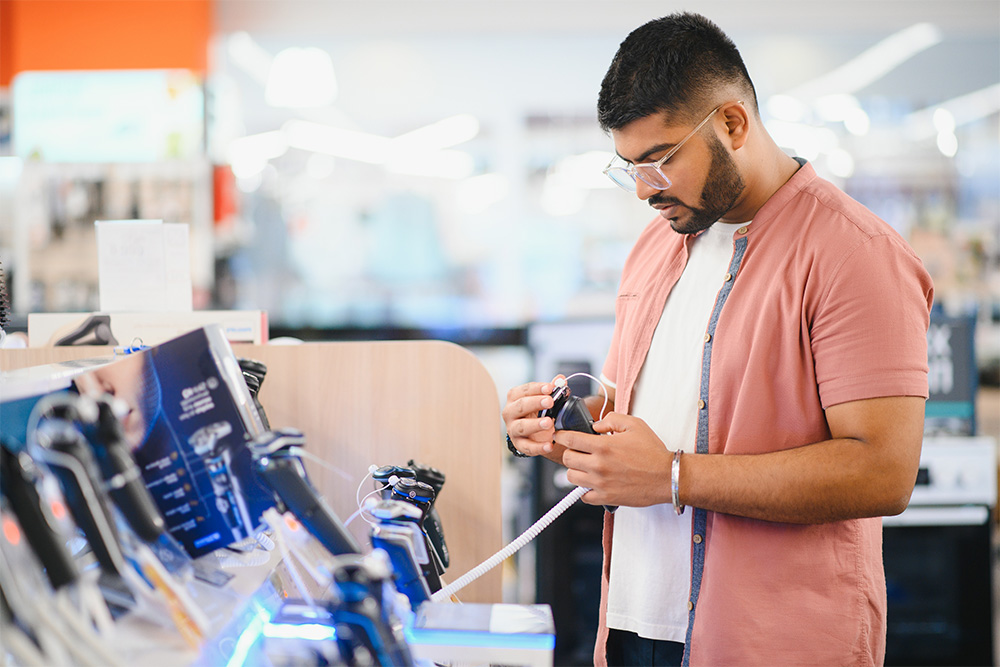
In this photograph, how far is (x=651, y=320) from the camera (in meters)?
1.43

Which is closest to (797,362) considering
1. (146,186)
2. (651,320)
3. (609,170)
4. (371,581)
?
(651,320)

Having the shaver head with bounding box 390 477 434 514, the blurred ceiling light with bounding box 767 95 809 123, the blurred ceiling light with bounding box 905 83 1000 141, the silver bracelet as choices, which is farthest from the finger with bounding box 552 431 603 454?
the blurred ceiling light with bounding box 905 83 1000 141

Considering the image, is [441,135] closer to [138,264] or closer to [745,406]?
[138,264]

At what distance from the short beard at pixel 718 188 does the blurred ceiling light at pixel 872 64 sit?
3962 millimetres

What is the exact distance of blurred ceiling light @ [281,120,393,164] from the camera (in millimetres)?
4770

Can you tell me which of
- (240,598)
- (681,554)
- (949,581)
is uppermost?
(240,598)

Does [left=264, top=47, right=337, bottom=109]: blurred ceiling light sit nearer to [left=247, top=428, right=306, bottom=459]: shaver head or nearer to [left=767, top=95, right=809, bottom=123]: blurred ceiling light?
[left=767, top=95, right=809, bottom=123]: blurred ceiling light

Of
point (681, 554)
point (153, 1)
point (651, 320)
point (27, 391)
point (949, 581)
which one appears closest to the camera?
point (27, 391)

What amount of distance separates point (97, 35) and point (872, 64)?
461 cm

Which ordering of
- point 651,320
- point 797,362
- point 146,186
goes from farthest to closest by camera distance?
point 146,186 < point 651,320 < point 797,362

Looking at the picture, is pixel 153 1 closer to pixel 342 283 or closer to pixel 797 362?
pixel 342 283

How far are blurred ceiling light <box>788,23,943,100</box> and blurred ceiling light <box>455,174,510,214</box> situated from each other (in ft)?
6.38

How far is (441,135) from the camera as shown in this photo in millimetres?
4777

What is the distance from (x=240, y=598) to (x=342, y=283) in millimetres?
4092
